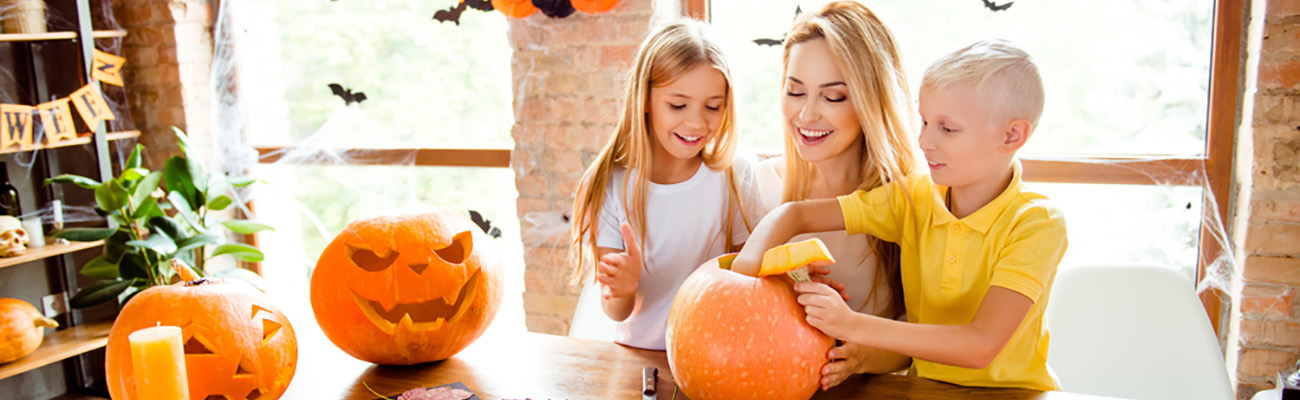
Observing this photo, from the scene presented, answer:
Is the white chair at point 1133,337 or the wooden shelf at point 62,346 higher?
the white chair at point 1133,337

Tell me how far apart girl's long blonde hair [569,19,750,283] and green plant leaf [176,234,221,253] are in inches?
68.0

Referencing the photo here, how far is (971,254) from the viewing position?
122cm

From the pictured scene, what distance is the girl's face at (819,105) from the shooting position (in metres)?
1.38

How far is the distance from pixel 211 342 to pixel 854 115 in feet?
3.59

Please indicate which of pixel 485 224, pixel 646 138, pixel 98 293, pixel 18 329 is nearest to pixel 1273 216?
pixel 646 138

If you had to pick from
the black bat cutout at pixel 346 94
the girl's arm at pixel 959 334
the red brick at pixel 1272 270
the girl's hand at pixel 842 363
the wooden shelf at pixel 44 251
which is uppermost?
the black bat cutout at pixel 346 94

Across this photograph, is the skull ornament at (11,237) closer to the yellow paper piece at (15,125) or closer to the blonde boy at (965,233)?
the yellow paper piece at (15,125)

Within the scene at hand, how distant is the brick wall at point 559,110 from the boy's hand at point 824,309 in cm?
161

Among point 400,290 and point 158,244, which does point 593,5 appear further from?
point 158,244

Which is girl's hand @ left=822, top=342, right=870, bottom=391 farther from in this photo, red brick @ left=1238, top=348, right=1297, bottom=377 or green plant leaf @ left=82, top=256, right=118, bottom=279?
green plant leaf @ left=82, top=256, right=118, bottom=279

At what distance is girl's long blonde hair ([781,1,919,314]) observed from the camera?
4.47 feet

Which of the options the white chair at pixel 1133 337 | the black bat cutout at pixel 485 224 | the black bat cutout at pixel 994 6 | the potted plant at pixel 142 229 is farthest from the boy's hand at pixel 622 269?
the potted plant at pixel 142 229

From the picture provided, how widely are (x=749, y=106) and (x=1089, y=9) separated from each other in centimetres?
103

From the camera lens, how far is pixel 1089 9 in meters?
2.16
